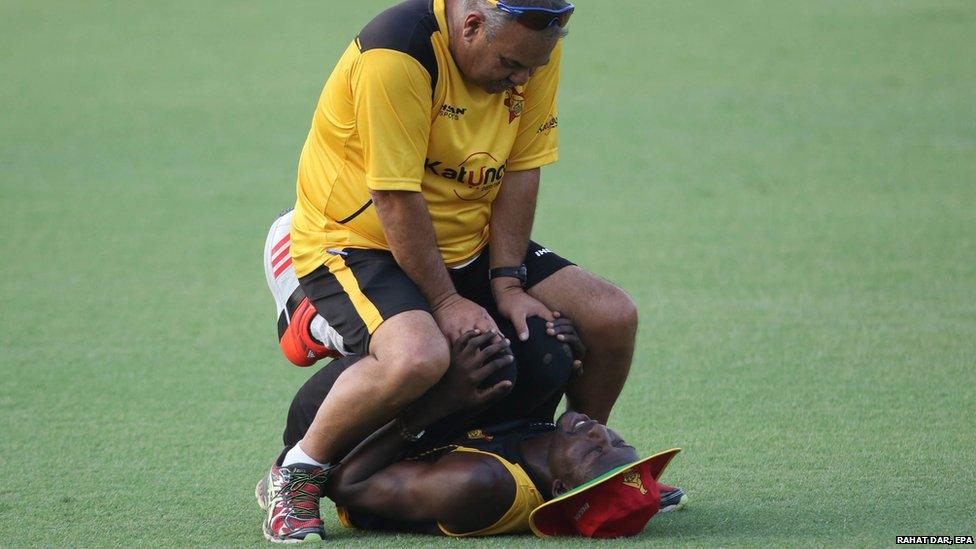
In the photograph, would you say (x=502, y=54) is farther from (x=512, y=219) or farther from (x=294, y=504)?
(x=294, y=504)

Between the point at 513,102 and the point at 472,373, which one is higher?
the point at 513,102

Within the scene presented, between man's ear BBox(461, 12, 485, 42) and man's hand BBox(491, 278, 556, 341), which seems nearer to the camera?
man's ear BBox(461, 12, 485, 42)

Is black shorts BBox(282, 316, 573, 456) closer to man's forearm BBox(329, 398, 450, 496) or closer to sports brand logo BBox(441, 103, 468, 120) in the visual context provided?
man's forearm BBox(329, 398, 450, 496)

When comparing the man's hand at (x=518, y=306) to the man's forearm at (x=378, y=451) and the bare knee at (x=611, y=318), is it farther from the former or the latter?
the man's forearm at (x=378, y=451)

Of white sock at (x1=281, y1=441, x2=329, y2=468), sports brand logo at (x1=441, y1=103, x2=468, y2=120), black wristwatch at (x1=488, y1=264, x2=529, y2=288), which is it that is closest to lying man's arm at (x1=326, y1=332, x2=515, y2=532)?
white sock at (x1=281, y1=441, x2=329, y2=468)

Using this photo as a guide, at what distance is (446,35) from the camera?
3.51 meters

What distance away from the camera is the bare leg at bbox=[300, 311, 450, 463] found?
10.9 feet

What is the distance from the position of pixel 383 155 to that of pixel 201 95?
27.1ft

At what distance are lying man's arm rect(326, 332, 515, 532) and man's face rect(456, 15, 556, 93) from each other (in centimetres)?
69

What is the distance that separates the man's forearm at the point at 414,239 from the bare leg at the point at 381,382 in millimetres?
133

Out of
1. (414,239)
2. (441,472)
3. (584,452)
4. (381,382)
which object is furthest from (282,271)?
(584,452)

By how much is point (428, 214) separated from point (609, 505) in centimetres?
90

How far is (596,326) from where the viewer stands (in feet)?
12.1

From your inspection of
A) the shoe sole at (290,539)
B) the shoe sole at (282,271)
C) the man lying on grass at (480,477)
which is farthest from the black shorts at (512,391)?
the shoe sole at (282,271)
